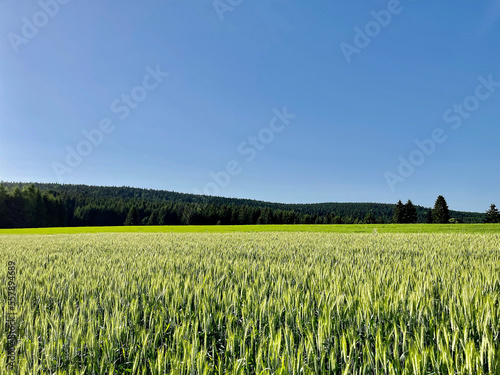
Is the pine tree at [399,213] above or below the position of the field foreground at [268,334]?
above

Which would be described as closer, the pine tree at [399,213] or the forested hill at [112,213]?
the forested hill at [112,213]

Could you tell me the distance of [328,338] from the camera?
1984 millimetres

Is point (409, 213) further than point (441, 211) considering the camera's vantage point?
Yes

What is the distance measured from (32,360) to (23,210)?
89.3 metres

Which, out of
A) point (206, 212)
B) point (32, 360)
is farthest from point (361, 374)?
point (206, 212)

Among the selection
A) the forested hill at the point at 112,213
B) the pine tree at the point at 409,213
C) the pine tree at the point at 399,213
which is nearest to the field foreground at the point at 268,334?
the forested hill at the point at 112,213

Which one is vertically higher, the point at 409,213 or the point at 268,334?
the point at 409,213

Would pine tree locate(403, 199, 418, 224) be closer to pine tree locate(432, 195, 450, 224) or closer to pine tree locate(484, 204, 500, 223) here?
pine tree locate(432, 195, 450, 224)

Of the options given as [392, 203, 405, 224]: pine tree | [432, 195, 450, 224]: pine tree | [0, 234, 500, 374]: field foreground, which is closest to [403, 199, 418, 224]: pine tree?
[392, 203, 405, 224]: pine tree

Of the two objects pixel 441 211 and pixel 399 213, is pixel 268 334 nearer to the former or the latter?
pixel 399 213

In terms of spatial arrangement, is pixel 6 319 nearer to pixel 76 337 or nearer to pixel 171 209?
pixel 76 337

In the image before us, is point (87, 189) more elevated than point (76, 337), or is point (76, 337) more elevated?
point (87, 189)

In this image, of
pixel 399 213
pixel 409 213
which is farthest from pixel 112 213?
pixel 409 213

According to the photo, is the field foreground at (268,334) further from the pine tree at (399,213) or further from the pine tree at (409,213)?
the pine tree at (409,213)
